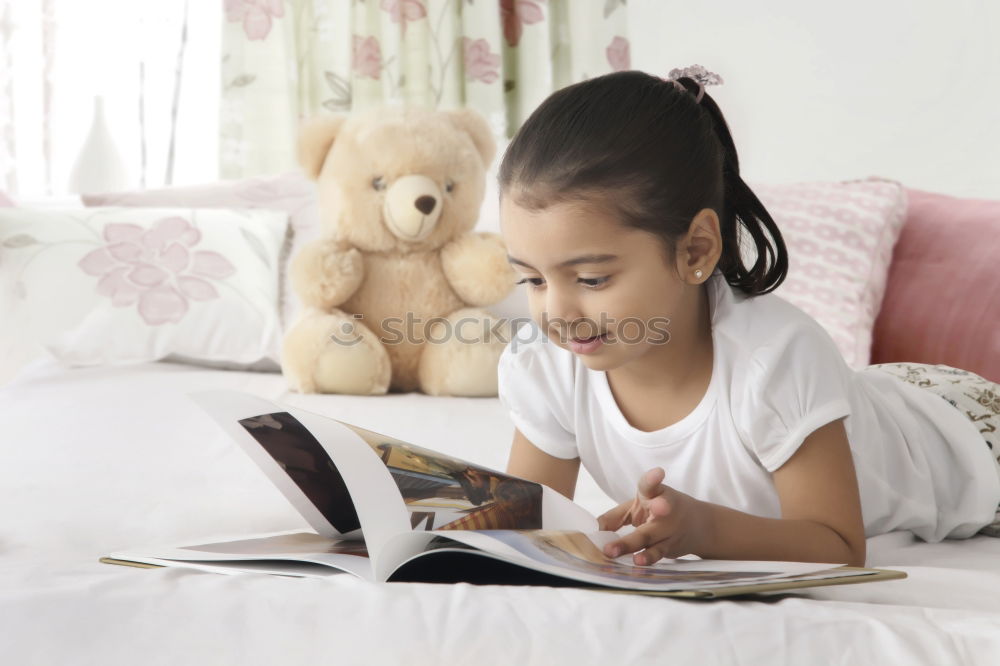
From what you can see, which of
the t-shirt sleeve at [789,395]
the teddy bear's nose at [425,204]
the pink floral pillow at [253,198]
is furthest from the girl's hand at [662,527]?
the pink floral pillow at [253,198]

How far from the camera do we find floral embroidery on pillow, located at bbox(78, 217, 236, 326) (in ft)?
5.35

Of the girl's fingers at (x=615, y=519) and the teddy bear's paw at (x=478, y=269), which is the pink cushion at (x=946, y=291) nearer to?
the teddy bear's paw at (x=478, y=269)

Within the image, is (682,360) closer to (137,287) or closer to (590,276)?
(590,276)

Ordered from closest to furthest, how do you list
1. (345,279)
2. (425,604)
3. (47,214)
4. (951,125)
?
(425,604) → (345,279) → (47,214) → (951,125)

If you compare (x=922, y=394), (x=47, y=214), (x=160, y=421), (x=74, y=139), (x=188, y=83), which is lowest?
(x=160, y=421)

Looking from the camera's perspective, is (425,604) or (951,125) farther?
(951,125)

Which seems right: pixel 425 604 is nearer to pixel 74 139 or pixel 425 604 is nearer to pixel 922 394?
pixel 922 394

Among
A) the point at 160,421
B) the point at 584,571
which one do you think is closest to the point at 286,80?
the point at 160,421

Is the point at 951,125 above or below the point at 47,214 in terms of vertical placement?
above

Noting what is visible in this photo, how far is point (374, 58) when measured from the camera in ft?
7.73

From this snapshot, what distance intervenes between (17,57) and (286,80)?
0.64 meters

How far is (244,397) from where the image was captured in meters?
0.65

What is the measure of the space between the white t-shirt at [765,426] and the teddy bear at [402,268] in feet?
1.87

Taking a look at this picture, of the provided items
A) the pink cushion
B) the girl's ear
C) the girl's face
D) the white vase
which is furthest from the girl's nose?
the white vase
